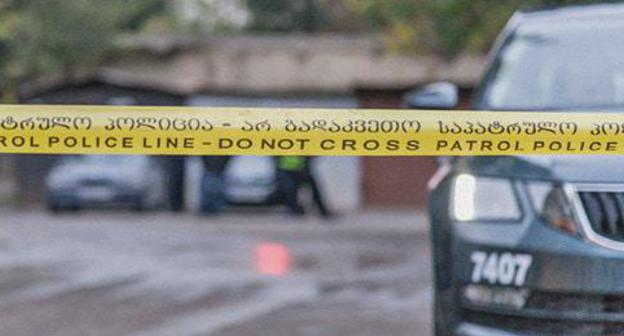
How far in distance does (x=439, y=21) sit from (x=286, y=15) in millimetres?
19009

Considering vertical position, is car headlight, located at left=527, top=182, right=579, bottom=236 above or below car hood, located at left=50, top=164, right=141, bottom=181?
above

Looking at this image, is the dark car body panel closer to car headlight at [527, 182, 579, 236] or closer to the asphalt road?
car headlight at [527, 182, 579, 236]

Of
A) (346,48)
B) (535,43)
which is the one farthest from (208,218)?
(535,43)

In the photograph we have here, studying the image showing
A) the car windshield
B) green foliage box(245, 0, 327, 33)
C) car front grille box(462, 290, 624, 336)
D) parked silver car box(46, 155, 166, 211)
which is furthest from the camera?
green foliage box(245, 0, 327, 33)

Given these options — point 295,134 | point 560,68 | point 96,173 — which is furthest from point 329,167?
point 295,134

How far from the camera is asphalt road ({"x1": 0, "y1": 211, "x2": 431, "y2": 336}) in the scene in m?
8.46

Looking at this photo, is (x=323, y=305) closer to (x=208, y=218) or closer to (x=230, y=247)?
(x=230, y=247)

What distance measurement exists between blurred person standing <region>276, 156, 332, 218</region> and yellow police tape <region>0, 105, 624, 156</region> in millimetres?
14426

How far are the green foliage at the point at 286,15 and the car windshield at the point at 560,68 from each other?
29.2 metres

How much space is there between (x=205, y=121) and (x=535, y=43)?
2.25 meters

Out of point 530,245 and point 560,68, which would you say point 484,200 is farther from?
point 560,68

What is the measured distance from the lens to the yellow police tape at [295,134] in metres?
5.14

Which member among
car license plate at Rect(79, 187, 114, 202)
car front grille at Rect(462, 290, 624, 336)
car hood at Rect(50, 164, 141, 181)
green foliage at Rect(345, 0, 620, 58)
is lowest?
car license plate at Rect(79, 187, 114, 202)

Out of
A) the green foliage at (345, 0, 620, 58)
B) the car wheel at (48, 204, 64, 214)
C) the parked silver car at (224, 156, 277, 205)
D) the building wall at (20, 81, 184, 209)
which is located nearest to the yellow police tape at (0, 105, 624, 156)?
the green foliage at (345, 0, 620, 58)
